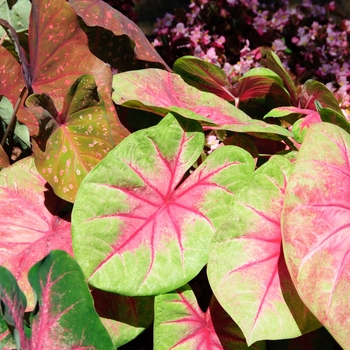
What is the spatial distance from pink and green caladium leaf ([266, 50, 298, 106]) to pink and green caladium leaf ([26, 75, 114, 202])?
1.63 ft

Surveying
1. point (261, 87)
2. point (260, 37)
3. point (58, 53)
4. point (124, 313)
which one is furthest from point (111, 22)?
point (260, 37)

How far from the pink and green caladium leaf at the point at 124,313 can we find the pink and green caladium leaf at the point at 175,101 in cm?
40

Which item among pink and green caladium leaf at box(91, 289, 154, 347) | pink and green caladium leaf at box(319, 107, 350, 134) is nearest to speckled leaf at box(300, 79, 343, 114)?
pink and green caladium leaf at box(319, 107, 350, 134)

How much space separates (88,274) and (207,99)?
537 mm

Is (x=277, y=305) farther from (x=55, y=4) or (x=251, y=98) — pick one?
(x=55, y=4)

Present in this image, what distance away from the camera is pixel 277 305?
883 millimetres

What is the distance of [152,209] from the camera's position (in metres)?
→ 1.00

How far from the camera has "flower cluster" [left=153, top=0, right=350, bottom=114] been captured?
6.95 ft

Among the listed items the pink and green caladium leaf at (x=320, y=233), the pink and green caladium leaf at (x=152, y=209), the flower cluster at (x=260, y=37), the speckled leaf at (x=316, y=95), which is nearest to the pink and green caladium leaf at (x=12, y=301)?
the pink and green caladium leaf at (x=152, y=209)

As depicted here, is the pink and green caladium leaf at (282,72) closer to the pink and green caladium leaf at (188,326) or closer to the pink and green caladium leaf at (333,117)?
the pink and green caladium leaf at (333,117)

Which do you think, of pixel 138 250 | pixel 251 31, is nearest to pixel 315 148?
pixel 138 250

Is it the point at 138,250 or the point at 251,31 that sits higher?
the point at 251,31

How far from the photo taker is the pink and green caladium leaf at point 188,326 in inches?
37.6

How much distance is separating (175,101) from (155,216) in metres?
0.32
